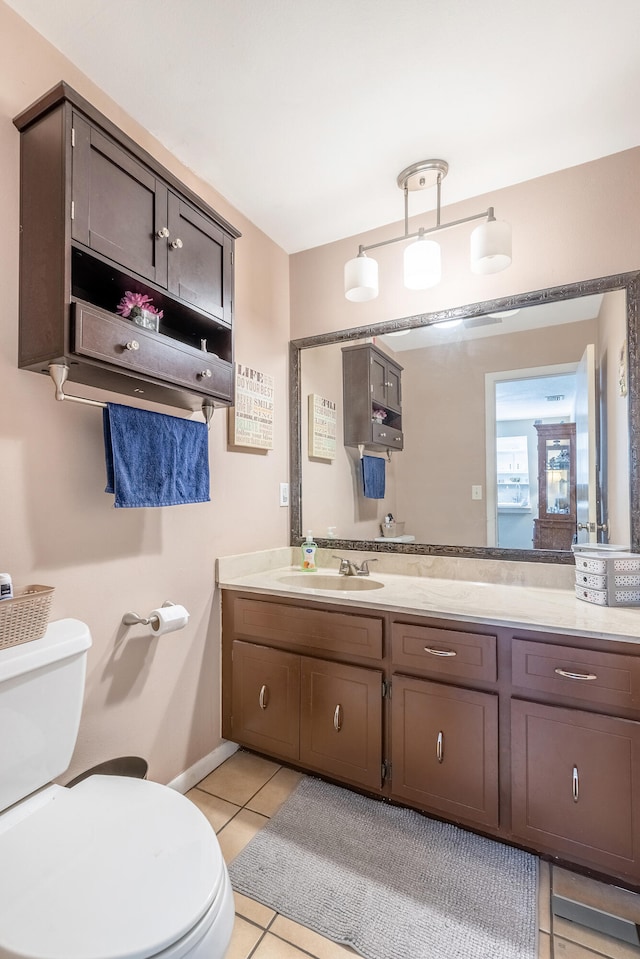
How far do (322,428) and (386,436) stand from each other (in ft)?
1.16

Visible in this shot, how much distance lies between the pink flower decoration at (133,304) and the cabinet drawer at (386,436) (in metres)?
1.11

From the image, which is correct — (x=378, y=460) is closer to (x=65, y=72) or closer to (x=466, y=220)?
(x=466, y=220)

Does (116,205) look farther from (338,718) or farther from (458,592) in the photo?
(338,718)

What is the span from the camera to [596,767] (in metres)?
1.25

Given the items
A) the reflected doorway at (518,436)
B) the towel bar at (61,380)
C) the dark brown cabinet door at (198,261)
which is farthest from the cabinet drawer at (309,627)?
the dark brown cabinet door at (198,261)

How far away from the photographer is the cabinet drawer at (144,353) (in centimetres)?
115

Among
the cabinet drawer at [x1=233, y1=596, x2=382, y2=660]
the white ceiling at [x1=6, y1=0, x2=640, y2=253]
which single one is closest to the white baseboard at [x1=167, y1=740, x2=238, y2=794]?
the cabinet drawer at [x1=233, y1=596, x2=382, y2=660]

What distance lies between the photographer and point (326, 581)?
2.09 meters

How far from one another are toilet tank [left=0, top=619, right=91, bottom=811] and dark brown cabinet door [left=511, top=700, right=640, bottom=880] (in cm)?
126

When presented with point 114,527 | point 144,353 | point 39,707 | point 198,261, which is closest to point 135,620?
point 114,527

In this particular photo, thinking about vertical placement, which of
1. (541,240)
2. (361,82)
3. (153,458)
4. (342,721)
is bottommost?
(342,721)

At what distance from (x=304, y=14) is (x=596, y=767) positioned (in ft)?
7.32

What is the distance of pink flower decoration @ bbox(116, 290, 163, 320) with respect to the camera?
4.43 ft

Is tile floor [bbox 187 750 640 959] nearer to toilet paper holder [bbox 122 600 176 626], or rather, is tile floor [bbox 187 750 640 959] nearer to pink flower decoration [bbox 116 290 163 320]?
toilet paper holder [bbox 122 600 176 626]
